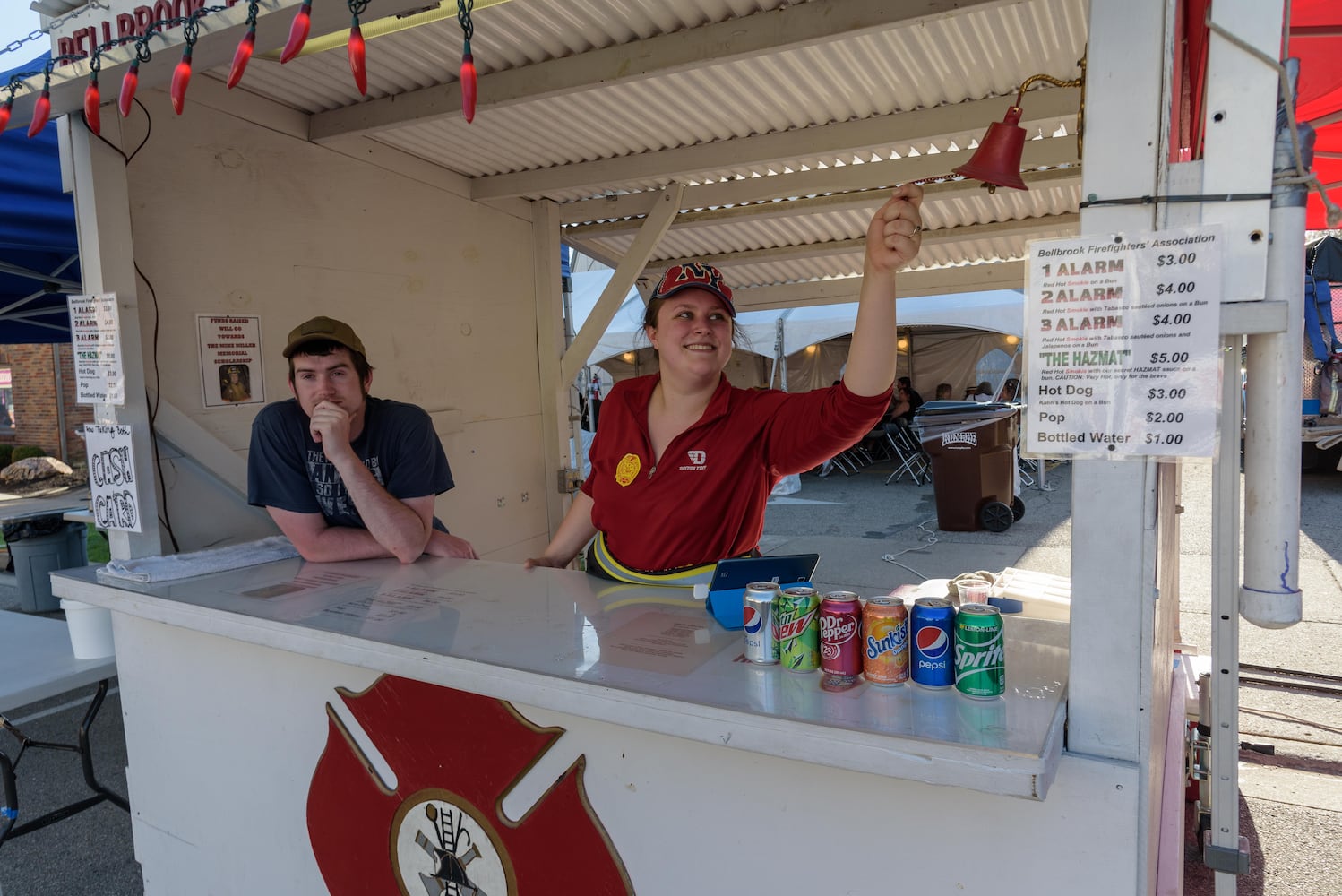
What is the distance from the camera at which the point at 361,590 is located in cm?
222

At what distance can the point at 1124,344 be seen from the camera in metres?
1.16

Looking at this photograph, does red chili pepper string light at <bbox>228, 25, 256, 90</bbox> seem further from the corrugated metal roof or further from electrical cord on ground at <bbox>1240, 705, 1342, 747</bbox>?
electrical cord on ground at <bbox>1240, 705, 1342, 747</bbox>

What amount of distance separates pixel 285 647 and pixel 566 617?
0.66 metres

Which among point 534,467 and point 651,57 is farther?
point 534,467

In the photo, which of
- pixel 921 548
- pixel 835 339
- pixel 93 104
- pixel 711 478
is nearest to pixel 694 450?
pixel 711 478

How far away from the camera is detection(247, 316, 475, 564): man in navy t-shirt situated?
2.53m

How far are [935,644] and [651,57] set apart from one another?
2.51 meters

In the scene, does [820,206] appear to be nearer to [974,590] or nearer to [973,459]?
[974,590]

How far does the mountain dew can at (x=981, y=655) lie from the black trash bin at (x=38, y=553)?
725 cm

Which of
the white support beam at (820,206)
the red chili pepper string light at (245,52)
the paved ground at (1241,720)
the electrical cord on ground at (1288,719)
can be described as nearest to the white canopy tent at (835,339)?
the paved ground at (1241,720)

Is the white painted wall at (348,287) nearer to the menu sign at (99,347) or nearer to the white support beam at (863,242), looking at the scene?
the menu sign at (99,347)

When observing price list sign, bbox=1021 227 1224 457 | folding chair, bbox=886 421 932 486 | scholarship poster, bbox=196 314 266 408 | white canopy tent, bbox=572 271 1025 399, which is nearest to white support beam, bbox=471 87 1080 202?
scholarship poster, bbox=196 314 266 408

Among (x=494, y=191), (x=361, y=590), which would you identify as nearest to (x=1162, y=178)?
(x=361, y=590)

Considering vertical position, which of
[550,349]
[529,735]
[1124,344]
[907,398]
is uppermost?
[550,349]
